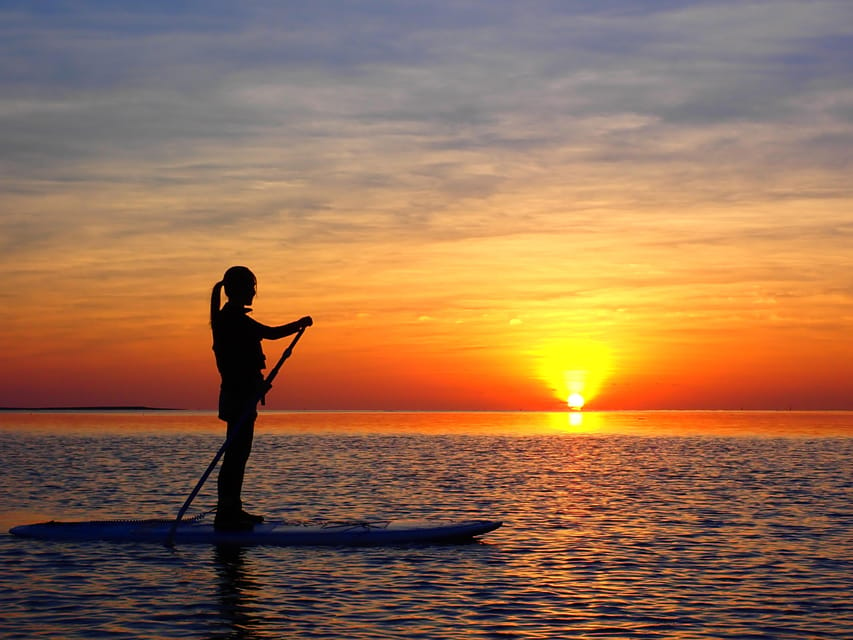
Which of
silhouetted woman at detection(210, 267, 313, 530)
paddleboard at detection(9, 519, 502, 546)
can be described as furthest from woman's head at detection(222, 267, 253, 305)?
paddleboard at detection(9, 519, 502, 546)

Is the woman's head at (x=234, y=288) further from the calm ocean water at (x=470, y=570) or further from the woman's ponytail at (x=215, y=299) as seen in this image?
the calm ocean water at (x=470, y=570)

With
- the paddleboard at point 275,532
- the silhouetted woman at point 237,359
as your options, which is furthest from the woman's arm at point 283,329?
the paddleboard at point 275,532

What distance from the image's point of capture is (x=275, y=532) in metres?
17.2

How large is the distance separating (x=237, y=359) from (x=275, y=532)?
3.05 m

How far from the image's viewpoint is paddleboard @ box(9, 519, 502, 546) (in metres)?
17.1

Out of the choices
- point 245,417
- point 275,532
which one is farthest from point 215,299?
point 275,532

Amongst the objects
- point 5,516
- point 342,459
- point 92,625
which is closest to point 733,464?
point 342,459

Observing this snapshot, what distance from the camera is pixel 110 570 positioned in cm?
1464

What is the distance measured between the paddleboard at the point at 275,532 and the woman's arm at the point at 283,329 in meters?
3.45

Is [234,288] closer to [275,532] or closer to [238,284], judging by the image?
[238,284]

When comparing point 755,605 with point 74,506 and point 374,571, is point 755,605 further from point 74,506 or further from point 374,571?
point 74,506

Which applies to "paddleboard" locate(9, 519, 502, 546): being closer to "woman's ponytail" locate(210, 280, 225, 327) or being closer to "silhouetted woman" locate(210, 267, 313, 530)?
"silhouetted woman" locate(210, 267, 313, 530)

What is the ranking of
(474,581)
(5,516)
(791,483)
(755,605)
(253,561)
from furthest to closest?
(791,483), (5,516), (253,561), (474,581), (755,605)

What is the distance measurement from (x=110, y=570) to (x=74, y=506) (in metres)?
9.75
